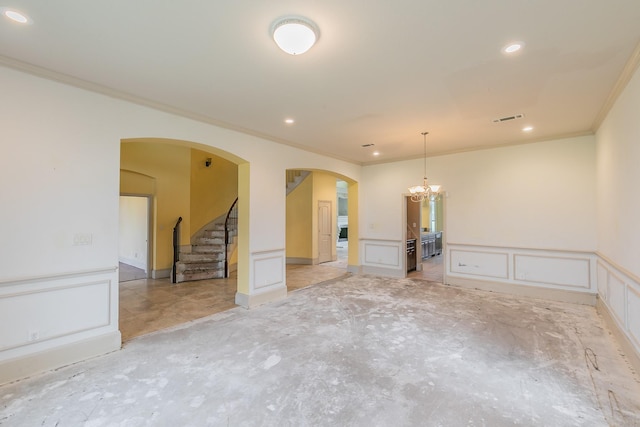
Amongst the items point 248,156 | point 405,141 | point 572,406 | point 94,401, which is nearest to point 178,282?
point 248,156

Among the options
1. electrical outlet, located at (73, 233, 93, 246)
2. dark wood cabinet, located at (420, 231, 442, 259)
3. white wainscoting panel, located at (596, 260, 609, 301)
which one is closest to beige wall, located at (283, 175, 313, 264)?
dark wood cabinet, located at (420, 231, 442, 259)

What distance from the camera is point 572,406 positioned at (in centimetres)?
220

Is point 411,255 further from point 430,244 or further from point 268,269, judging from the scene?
point 268,269

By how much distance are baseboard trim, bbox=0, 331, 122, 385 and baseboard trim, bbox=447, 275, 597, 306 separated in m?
5.96

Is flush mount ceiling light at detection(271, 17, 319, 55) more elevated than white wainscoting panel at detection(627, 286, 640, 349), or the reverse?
flush mount ceiling light at detection(271, 17, 319, 55)

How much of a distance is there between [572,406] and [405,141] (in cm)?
420

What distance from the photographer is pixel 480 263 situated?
5754mm

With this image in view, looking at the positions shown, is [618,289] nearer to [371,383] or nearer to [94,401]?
[371,383]

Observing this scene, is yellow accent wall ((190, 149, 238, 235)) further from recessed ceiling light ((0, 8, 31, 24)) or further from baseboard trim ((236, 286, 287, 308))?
recessed ceiling light ((0, 8, 31, 24))

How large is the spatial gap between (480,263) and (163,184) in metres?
7.20

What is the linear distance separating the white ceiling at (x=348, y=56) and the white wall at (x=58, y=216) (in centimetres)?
30

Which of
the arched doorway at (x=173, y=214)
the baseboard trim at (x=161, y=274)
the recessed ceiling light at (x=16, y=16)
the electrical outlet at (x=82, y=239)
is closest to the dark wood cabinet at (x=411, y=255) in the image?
the arched doorway at (x=173, y=214)

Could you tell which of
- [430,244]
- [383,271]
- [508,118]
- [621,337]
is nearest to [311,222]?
[383,271]

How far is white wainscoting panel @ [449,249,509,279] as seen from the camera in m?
5.50
